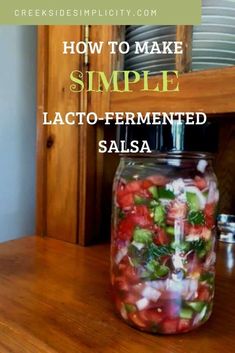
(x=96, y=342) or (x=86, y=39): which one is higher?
(x=86, y=39)

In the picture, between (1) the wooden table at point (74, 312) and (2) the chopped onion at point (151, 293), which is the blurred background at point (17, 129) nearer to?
(1) the wooden table at point (74, 312)

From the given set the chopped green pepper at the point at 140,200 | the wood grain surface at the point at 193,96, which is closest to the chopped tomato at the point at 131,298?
the chopped green pepper at the point at 140,200

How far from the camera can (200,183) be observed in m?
0.39

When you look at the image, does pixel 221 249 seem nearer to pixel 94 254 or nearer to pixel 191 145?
pixel 94 254

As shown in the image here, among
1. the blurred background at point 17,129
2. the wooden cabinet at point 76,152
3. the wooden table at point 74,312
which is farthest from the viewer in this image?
the blurred background at point 17,129

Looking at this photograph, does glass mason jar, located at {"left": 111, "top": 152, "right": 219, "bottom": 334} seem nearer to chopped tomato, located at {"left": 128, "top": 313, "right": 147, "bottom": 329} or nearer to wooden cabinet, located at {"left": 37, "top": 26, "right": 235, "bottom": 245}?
chopped tomato, located at {"left": 128, "top": 313, "right": 147, "bottom": 329}

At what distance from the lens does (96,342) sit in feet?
1.20

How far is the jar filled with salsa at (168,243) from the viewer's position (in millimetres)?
377

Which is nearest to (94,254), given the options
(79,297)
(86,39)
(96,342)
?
(79,297)

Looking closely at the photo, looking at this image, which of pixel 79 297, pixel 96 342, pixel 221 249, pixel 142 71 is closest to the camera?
pixel 96 342

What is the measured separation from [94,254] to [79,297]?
0.20m

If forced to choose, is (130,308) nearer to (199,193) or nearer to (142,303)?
(142,303)

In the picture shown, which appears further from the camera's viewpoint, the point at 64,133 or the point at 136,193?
the point at 64,133

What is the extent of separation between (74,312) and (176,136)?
26 cm
